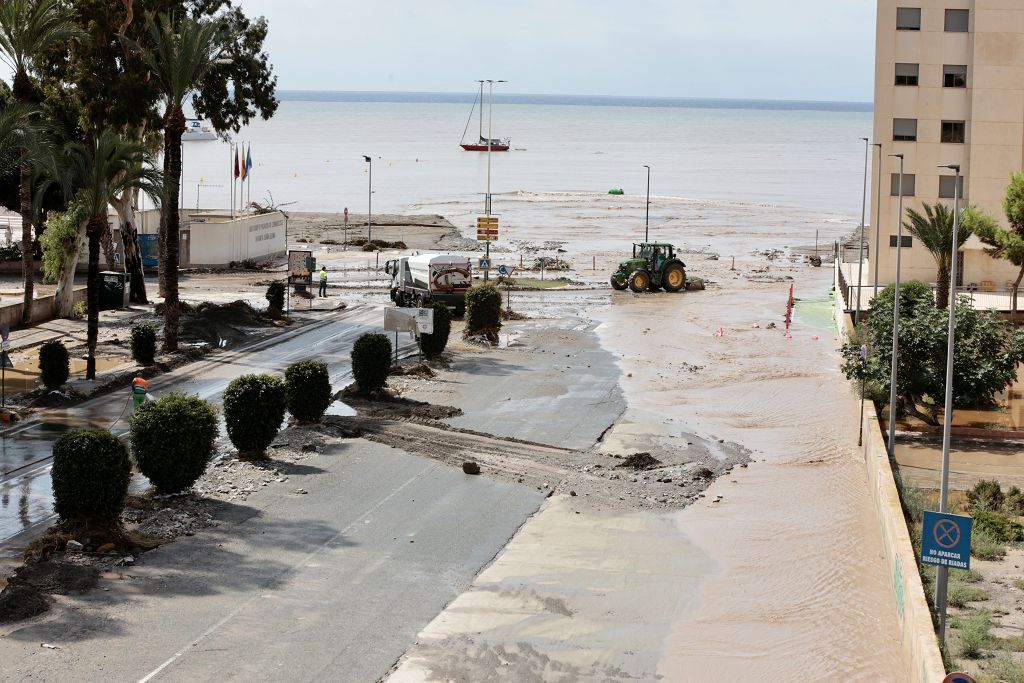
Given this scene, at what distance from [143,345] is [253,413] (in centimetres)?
1218

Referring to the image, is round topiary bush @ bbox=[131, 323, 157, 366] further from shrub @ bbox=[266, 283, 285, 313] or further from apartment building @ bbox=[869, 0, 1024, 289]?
apartment building @ bbox=[869, 0, 1024, 289]

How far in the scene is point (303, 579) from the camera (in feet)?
64.7

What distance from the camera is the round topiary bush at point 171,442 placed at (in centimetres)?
2336

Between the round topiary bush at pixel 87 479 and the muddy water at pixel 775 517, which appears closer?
the muddy water at pixel 775 517

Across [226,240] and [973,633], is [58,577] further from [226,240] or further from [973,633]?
[226,240]

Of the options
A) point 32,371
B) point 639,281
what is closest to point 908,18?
point 639,281

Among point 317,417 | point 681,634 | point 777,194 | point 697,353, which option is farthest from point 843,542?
point 777,194

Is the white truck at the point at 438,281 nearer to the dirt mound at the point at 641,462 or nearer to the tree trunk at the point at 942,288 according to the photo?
the tree trunk at the point at 942,288

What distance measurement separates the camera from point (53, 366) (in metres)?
33.2

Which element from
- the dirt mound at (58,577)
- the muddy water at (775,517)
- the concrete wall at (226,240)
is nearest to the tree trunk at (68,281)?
the concrete wall at (226,240)

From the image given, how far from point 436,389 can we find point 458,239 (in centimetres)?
4931

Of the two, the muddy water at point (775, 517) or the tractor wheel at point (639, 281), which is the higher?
the tractor wheel at point (639, 281)

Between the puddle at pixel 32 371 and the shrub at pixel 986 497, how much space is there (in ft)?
75.5

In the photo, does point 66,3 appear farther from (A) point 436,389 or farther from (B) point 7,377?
(A) point 436,389
